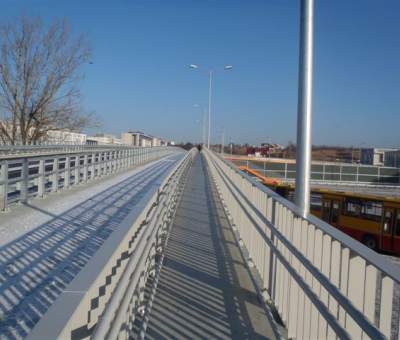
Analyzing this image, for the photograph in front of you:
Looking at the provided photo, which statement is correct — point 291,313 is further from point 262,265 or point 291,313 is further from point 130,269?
point 130,269

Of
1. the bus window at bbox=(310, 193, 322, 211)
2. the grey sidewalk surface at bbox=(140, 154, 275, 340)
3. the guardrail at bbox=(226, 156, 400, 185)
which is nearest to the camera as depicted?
the grey sidewalk surface at bbox=(140, 154, 275, 340)

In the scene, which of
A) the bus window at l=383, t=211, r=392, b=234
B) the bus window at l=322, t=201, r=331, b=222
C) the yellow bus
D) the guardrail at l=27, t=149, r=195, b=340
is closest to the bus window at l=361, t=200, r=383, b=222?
the yellow bus

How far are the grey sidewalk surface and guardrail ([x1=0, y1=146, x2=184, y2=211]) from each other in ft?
13.6

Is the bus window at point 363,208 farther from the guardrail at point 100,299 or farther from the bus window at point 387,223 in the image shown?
the guardrail at point 100,299

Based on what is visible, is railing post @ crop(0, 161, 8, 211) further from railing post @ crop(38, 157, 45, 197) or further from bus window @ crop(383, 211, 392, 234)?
bus window @ crop(383, 211, 392, 234)

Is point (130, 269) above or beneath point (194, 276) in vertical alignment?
above

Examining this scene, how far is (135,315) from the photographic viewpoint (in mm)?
3518

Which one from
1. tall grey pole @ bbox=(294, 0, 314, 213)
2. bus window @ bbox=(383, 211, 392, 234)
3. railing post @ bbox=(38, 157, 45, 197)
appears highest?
tall grey pole @ bbox=(294, 0, 314, 213)

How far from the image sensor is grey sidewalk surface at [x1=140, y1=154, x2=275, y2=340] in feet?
11.2

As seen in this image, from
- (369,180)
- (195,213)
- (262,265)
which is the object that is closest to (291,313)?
(262,265)

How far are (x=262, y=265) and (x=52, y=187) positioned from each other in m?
8.87

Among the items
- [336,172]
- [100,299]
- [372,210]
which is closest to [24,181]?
[100,299]

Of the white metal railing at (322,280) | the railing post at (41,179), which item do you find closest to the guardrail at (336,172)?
the railing post at (41,179)

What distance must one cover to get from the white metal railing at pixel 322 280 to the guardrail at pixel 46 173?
606cm
